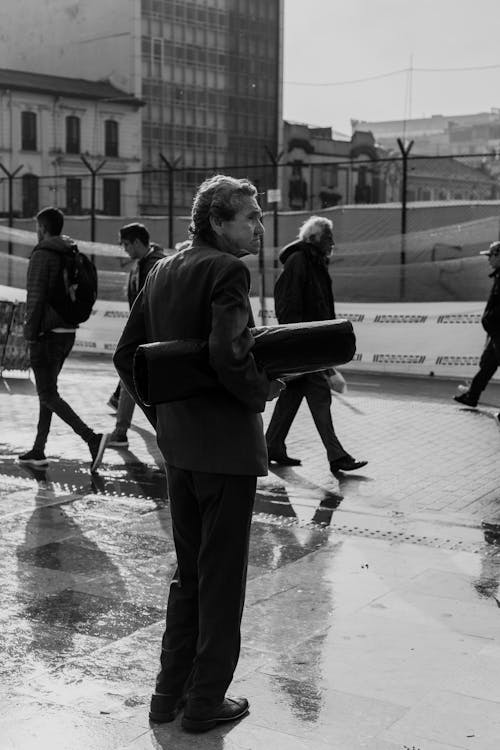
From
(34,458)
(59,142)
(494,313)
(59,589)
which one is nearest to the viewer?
(59,589)

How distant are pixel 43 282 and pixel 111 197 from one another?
212ft

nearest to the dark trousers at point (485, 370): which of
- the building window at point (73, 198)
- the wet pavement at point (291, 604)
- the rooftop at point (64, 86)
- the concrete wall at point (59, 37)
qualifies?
the wet pavement at point (291, 604)

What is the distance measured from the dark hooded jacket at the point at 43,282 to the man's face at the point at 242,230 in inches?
174

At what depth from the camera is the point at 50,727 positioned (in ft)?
12.2

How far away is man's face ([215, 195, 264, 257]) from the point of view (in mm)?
3717

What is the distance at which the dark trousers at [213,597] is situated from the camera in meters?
3.73

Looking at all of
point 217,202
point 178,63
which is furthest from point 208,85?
point 217,202

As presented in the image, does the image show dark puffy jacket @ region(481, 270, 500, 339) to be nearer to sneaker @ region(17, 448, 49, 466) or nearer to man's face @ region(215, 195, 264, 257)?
sneaker @ region(17, 448, 49, 466)

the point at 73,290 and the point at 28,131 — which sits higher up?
the point at 28,131

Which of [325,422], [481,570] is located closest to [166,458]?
[481,570]

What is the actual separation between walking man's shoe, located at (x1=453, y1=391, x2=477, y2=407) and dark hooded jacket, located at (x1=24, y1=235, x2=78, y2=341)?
5.19 metres

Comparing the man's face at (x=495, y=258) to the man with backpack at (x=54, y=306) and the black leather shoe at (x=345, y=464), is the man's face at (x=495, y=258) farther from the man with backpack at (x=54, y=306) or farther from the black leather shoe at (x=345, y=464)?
the man with backpack at (x=54, y=306)

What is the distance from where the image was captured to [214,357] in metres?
3.56

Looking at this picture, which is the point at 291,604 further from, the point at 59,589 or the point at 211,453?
the point at 211,453
